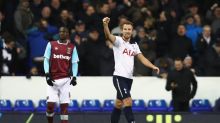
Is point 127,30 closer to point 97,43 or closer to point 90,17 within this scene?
point 97,43

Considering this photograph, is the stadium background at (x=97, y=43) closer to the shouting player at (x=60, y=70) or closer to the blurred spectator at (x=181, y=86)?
the blurred spectator at (x=181, y=86)

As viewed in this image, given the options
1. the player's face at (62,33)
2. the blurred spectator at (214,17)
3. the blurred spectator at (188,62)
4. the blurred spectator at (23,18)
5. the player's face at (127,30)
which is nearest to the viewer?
the player's face at (127,30)

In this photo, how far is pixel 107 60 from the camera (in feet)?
59.6

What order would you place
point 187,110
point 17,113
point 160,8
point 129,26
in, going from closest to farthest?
1. point 129,26
2. point 17,113
3. point 187,110
4. point 160,8

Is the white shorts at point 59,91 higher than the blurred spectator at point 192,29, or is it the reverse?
the blurred spectator at point 192,29

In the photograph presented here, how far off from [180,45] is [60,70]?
4.89 metres

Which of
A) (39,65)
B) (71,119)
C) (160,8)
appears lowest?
(71,119)

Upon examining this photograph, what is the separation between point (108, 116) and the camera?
16.1m

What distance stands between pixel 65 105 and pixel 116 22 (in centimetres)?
527

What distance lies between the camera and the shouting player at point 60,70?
46.7 feet

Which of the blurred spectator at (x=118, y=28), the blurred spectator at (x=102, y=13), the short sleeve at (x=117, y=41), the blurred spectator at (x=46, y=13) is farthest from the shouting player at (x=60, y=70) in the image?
the blurred spectator at (x=46, y=13)

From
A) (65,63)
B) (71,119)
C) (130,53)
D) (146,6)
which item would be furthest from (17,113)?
(146,6)

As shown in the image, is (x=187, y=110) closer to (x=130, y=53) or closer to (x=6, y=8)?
(x=130, y=53)

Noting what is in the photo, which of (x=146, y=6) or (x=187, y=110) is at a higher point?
(x=146, y=6)
